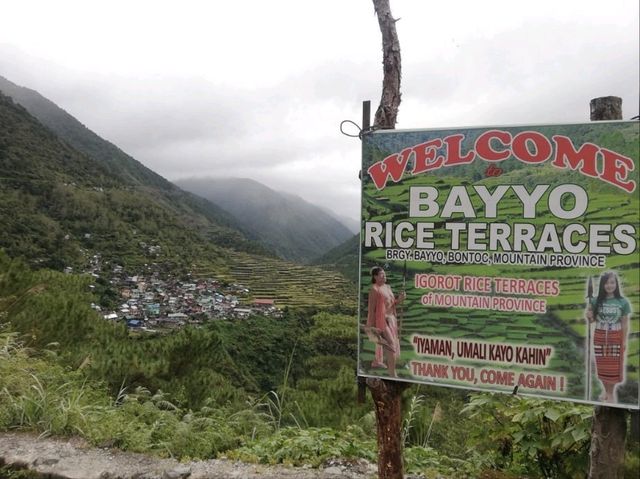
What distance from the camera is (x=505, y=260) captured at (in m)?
2.03

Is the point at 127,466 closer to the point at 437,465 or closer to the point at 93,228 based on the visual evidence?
the point at 437,465

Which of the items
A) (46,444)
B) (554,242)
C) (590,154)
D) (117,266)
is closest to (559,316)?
(554,242)

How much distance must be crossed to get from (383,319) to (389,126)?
93cm

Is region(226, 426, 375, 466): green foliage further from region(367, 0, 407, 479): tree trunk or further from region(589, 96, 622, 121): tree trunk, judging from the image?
region(589, 96, 622, 121): tree trunk

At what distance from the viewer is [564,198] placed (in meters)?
1.96

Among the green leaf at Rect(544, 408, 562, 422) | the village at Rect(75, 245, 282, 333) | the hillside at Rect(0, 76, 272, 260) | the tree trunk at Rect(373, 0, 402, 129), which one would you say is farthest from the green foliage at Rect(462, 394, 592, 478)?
the hillside at Rect(0, 76, 272, 260)

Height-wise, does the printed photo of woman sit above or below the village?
above

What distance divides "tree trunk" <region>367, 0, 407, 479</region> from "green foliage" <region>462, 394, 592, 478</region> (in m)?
0.49

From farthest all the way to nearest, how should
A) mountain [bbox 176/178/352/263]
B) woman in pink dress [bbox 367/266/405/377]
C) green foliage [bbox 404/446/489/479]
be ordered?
mountain [bbox 176/178/352/263], green foliage [bbox 404/446/489/479], woman in pink dress [bbox 367/266/405/377]

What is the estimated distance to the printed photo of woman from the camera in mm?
1869

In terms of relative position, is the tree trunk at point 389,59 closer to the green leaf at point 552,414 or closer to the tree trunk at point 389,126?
the tree trunk at point 389,126

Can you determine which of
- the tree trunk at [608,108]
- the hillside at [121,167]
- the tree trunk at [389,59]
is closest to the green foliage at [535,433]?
the tree trunk at [608,108]

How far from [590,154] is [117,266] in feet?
51.3

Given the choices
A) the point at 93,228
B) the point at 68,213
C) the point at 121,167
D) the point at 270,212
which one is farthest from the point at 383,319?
the point at 270,212
